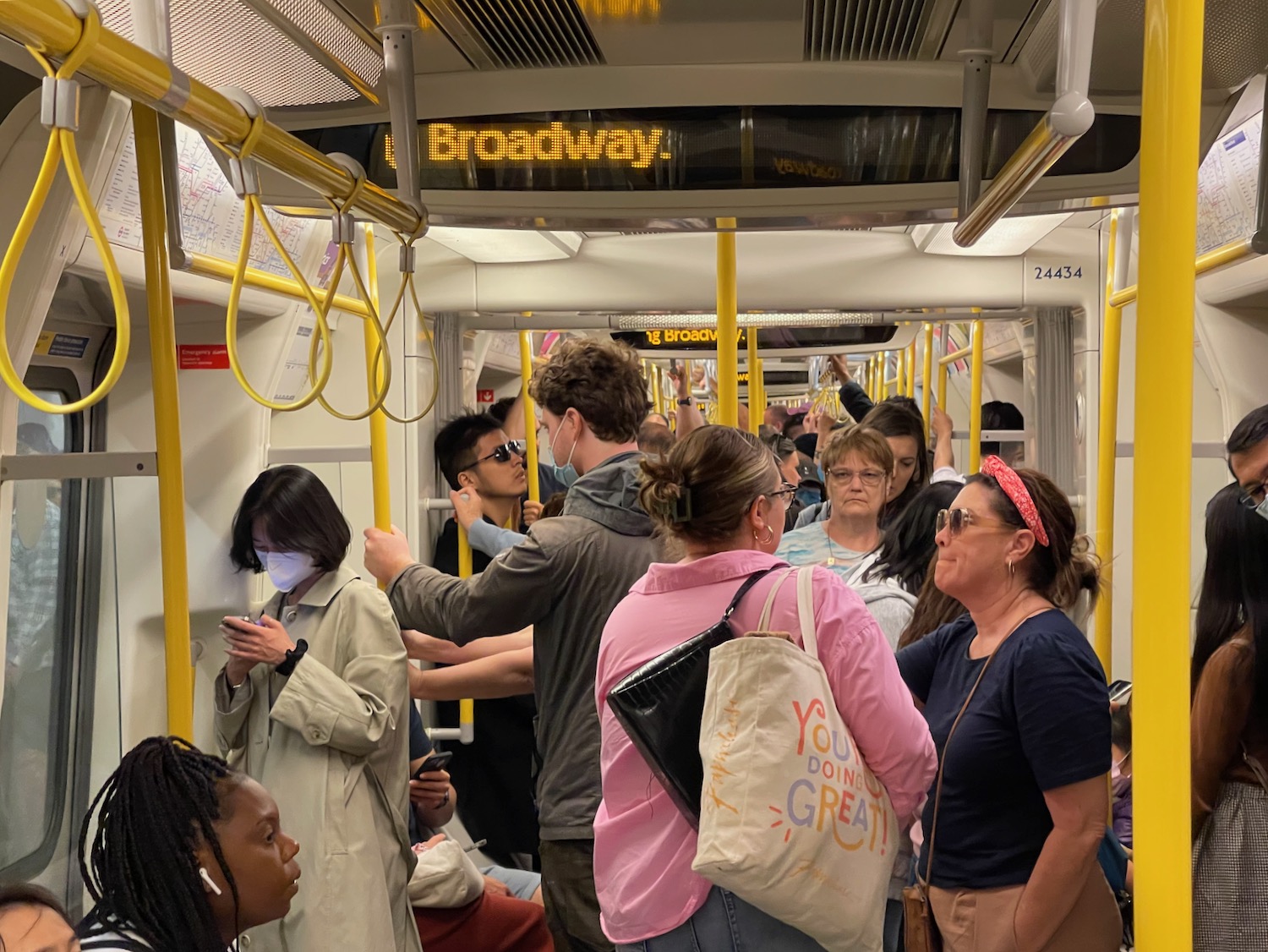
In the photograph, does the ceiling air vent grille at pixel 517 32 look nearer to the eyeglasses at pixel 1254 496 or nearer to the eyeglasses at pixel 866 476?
the eyeglasses at pixel 1254 496

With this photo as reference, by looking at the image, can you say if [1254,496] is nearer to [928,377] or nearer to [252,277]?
[252,277]

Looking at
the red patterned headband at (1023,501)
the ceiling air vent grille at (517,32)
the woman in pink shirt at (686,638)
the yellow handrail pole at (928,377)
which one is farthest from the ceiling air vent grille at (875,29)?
the yellow handrail pole at (928,377)

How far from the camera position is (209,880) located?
182 cm

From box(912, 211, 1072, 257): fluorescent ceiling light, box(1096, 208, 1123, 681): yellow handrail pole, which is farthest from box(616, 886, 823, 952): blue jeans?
box(912, 211, 1072, 257): fluorescent ceiling light

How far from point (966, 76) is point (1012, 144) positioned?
298 mm

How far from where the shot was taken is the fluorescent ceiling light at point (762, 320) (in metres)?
5.29

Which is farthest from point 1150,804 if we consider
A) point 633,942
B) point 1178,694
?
point 633,942

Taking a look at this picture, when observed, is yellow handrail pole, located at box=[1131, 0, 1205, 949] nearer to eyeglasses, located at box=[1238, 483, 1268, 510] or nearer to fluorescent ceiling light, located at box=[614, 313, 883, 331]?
eyeglasses, located at box=[1238, 483, 1268, 510]

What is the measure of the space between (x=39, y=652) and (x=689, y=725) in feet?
7.49

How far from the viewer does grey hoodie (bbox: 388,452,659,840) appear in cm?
248

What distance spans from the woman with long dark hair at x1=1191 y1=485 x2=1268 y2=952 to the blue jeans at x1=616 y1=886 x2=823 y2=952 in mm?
869

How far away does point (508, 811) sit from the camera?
448 centimetres

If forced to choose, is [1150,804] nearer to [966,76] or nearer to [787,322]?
[966,76]

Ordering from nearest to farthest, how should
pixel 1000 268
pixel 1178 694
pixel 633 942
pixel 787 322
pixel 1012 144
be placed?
pixel 1178 694
pixel 633 942
pixel 1012 144
pixel 1000 268
pixel 787 322
